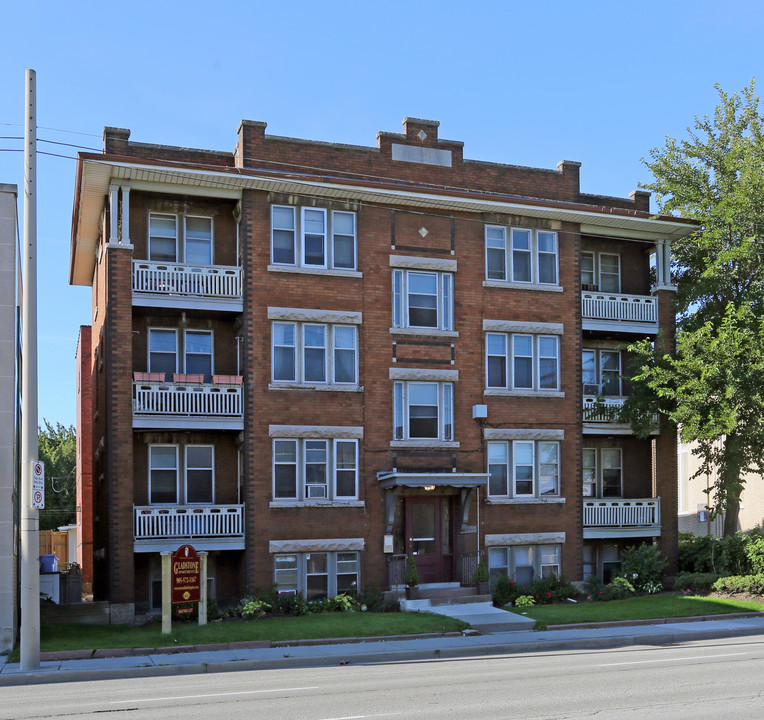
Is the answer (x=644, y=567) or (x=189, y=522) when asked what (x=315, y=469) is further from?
(x=644, y=567)

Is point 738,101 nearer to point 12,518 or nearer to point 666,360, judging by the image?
point 666,360

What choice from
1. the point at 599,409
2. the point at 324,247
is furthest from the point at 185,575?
the point at 599,409

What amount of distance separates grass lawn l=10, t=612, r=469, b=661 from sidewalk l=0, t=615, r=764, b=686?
0.47 metres

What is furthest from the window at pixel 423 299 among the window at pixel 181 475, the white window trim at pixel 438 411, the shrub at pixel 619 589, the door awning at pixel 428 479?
the shrub at pixel 619 589

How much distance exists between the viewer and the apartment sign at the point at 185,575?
903 inches

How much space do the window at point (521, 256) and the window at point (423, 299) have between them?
1.58 m

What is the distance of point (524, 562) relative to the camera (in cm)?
2942

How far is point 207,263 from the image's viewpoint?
2778 centimetres

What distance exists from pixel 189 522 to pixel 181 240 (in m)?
7.74

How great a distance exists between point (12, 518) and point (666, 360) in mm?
18871

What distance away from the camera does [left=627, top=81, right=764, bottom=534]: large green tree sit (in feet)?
92.3

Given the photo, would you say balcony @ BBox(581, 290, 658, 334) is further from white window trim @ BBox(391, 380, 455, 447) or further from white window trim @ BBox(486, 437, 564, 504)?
white window trim @ BBox(391, 380, 455, 447)

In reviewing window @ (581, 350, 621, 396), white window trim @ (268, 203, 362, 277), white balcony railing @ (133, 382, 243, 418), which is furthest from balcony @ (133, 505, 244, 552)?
window @ (581, 350, 621, 396)

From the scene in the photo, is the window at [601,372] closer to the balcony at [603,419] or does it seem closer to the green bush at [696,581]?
the balcony at [603,419]
